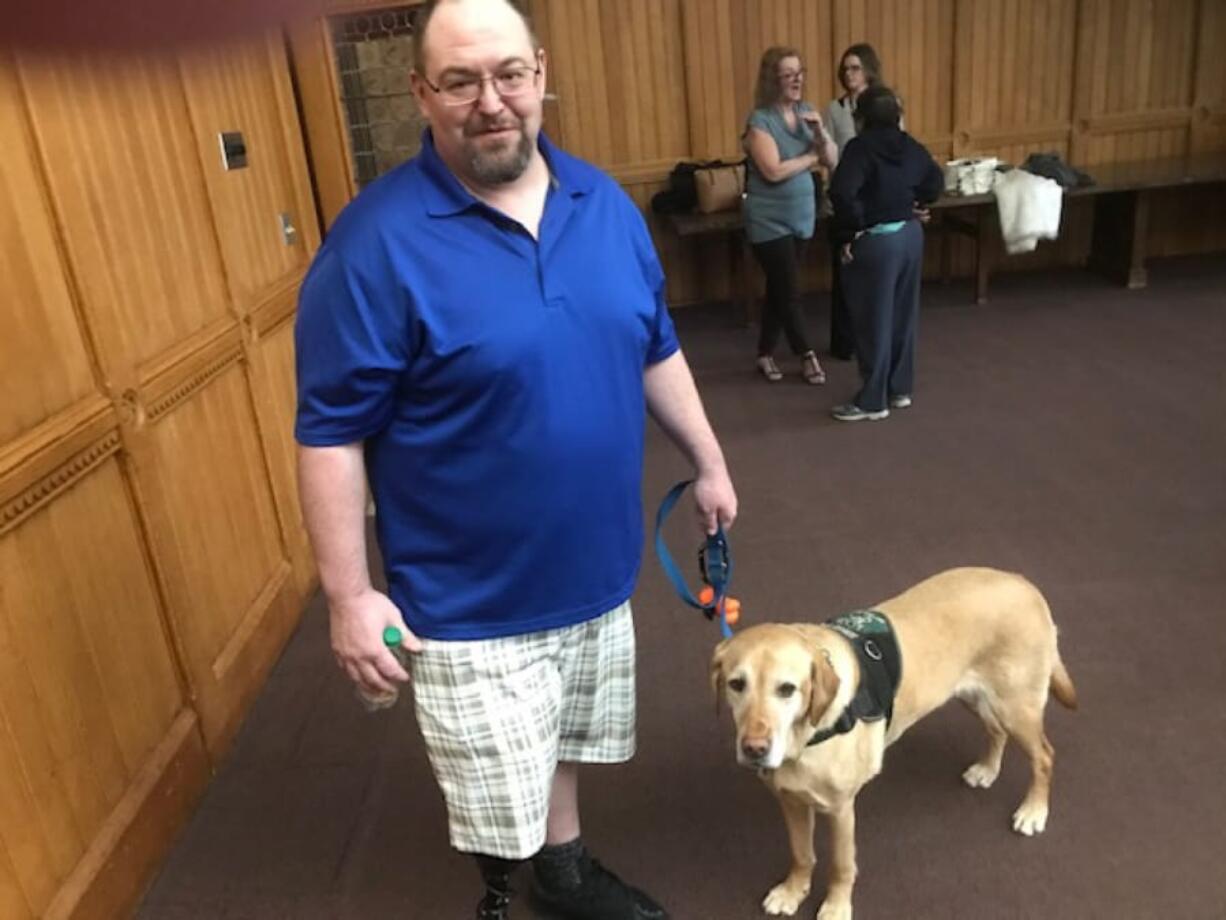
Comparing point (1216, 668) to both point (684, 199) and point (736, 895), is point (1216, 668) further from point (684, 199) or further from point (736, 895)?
point (684, 199)

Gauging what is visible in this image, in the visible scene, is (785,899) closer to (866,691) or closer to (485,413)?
(866,691)

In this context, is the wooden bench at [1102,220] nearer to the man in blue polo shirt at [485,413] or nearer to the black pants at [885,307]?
the black pants at [885,307]

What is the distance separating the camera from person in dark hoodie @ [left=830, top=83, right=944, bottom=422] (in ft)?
13.5

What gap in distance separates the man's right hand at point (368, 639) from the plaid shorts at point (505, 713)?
96mm

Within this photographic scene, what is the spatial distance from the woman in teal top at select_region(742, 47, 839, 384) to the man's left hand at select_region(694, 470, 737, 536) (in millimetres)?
2997

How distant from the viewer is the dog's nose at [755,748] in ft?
5.50

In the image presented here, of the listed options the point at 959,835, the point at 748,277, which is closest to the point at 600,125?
the point at 748,277

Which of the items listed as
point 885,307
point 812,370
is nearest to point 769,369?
point 812,370

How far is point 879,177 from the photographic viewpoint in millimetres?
4113

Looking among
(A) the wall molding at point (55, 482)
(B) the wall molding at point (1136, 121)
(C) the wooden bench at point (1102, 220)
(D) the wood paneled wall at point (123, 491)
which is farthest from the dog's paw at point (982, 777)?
(B) the wall molding at point (1136, 121)

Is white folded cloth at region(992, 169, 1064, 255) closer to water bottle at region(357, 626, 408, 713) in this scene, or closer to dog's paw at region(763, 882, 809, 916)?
dog's paw at region(763, 882, 809, 916)

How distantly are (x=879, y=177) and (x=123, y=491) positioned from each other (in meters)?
3.09

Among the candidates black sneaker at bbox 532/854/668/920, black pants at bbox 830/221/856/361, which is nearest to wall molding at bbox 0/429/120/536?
black sneaker at bbox 532/854/668/920

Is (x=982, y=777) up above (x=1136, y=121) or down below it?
below
